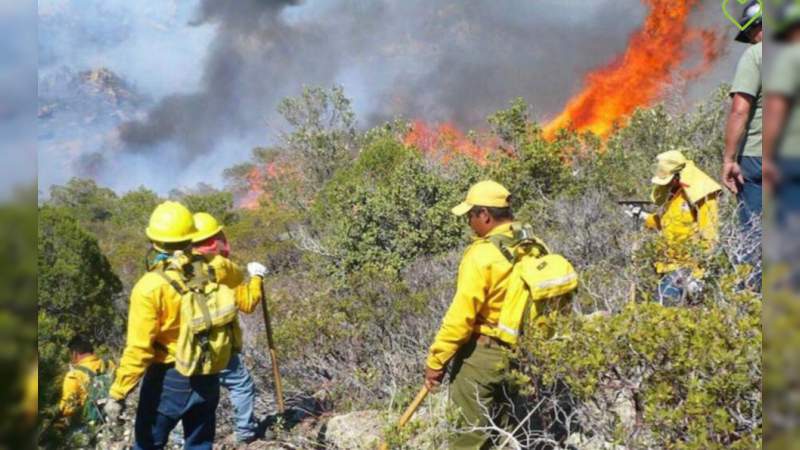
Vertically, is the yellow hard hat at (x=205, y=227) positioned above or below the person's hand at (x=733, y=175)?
below

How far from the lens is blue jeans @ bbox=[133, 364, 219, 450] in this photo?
3570mm

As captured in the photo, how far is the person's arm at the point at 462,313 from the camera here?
3193mm

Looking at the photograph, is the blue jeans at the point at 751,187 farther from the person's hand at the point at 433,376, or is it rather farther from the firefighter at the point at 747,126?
the person's hand at the point at 433,376

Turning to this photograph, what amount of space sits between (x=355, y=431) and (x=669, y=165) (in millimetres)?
2358

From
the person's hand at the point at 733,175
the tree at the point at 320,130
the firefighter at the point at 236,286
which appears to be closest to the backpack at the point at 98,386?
the firefighter at the point at 236,286

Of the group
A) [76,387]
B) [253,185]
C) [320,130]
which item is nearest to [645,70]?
[320,130]

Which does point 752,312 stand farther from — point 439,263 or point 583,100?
point 583,100

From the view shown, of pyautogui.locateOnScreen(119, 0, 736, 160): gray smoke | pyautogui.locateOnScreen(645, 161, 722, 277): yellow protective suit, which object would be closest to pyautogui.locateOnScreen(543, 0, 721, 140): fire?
pyautogui.locateOnScreen(119, 0, 736, 160): gray smoke

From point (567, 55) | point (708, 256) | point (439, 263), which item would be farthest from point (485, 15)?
point (708, 256)

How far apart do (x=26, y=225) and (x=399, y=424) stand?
2.75 m

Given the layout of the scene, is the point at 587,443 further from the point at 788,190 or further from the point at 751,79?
the point at 788,190

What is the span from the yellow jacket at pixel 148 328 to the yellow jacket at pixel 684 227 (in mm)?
2391

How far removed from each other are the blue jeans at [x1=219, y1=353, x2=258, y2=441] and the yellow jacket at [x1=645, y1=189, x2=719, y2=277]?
2.68 m

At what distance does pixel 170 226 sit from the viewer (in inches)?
139
